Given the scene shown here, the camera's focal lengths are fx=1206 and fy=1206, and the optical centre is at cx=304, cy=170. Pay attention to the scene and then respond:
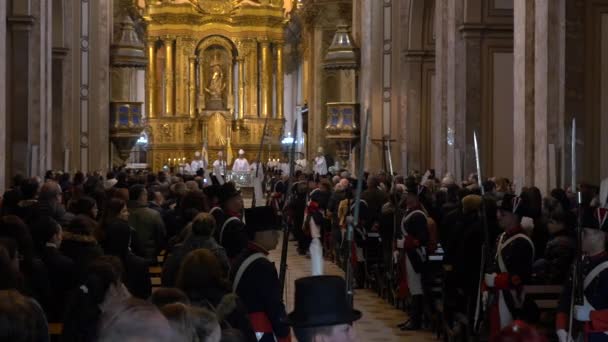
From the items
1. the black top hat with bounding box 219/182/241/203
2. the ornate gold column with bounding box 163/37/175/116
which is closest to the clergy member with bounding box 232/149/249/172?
the ornate gold column with bounding box 163/37/175/116

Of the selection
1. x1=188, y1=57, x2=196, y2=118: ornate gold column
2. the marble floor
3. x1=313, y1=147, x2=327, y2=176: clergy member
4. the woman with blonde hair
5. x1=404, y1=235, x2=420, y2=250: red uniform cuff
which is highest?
x1=188, y1=57, x2=196, y2=118: ornate gold column

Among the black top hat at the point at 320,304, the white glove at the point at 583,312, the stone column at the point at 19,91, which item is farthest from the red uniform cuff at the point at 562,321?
the stone column at the point at 19,91

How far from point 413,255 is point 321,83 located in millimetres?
25482

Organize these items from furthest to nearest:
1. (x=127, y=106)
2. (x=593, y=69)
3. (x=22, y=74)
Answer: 1. (x=127, y=106)
2. (x=22, y=74)
3. (x=593, y=69)

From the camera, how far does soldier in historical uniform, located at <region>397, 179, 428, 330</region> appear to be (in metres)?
14.1

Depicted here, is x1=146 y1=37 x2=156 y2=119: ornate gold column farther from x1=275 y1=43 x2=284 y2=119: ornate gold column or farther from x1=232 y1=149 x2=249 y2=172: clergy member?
x1=275 y1=43 x2=284 y2=119: ornate gold column

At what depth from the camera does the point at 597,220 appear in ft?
26.7

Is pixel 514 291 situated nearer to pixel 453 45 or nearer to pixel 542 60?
pixel 542 60

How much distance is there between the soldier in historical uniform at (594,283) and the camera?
26.5 feet

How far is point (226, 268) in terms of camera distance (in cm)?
865

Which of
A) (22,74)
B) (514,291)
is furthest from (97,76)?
(514,291)

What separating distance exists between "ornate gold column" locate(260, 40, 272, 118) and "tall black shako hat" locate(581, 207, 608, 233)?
128 feet

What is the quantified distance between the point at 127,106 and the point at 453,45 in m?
11.8

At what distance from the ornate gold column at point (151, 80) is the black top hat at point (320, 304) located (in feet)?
138
